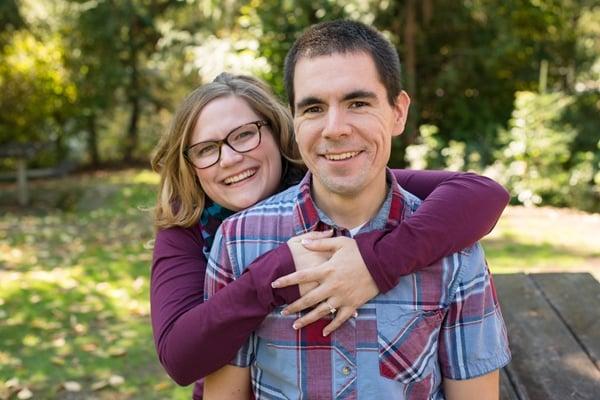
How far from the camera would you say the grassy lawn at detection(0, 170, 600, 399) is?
422cm

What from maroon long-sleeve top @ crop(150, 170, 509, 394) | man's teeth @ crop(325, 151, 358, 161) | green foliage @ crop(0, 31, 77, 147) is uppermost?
man's teeth @ crop(325, 151, 358, 161)

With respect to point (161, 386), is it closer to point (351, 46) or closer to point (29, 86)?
point (351, 46)

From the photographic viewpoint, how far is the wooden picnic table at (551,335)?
2.24 meters

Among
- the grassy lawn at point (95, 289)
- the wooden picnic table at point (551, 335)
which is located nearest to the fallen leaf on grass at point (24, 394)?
the grassy lawn at point (95, 289)

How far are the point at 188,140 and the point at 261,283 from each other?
0.80 meters

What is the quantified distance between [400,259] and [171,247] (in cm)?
82

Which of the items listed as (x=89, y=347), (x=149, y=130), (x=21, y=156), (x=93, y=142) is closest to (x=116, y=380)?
(x=89, y=347)

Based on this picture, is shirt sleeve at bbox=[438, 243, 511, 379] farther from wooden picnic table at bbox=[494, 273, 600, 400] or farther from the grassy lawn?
the grassy lawn

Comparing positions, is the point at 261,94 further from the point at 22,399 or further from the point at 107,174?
the point at 107,174

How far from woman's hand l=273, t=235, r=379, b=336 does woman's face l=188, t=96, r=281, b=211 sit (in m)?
0.57

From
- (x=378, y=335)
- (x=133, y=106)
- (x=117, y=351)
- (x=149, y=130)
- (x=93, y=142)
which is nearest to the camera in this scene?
(x=378, y=335)

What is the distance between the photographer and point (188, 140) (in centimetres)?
237

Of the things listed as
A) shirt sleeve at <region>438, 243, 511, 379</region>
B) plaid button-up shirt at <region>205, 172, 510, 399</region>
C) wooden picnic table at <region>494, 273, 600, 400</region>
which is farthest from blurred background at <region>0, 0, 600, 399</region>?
wooden picnic table at <region>494, 273, 600, 400</region>

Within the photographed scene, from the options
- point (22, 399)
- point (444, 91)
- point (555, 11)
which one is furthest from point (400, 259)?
point (555, 11)
